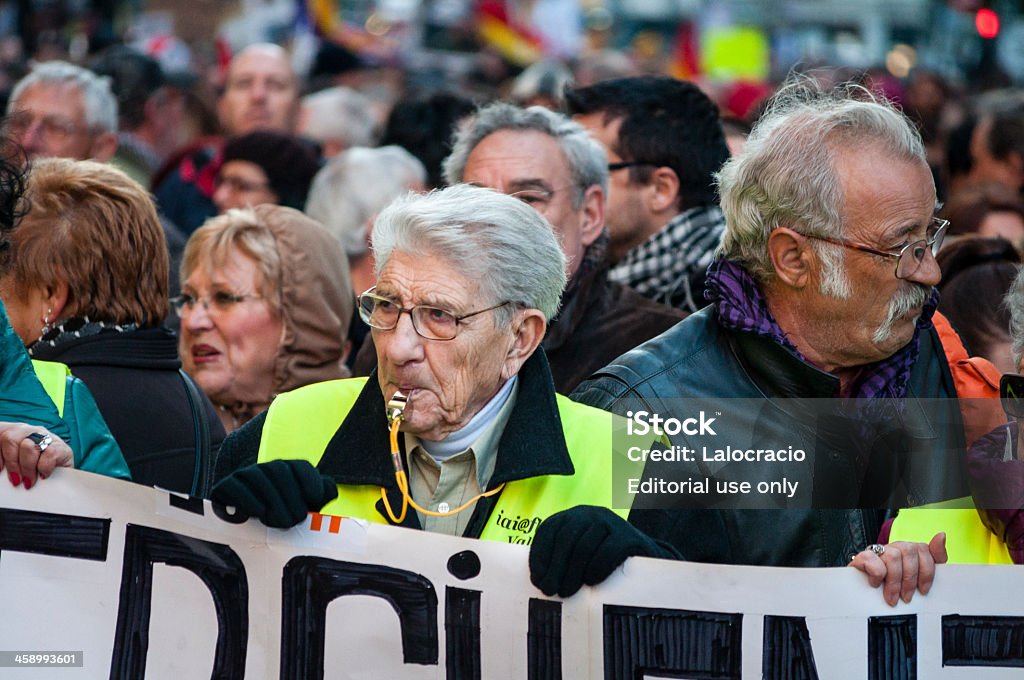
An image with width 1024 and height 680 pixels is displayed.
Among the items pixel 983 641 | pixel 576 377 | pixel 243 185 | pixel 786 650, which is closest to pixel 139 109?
pixel 243 185

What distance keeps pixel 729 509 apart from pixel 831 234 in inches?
27.4

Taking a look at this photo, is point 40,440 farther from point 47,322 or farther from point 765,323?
point 765,323

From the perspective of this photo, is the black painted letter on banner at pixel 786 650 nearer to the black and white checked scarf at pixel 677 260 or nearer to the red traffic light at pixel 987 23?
the black and white checked scarf at pixel 677 260

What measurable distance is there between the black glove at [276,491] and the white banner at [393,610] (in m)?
0.10

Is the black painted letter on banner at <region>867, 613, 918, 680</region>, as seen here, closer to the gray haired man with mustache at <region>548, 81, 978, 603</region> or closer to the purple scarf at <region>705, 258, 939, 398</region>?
the gray haired man with mustache at <region>548, 81, 978, 603</region>

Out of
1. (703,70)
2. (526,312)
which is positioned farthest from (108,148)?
(703,70)

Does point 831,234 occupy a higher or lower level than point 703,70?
lower

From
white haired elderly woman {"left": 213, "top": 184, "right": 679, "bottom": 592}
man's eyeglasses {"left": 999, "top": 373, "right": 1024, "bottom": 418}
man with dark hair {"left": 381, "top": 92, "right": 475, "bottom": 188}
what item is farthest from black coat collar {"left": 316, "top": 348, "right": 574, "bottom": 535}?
man with dark hair {"left": 381, "top": 92, "right": 475, "bottom": 188}

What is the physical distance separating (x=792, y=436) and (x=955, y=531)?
402mm

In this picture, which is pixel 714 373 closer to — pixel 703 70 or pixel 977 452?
pixel 977 452

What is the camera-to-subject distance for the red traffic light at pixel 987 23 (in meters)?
17.4

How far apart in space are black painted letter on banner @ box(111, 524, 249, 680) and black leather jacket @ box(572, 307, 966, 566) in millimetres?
906

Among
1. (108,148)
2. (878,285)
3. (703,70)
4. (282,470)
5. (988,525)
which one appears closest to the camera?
(282,470)

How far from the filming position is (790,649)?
278 cm
